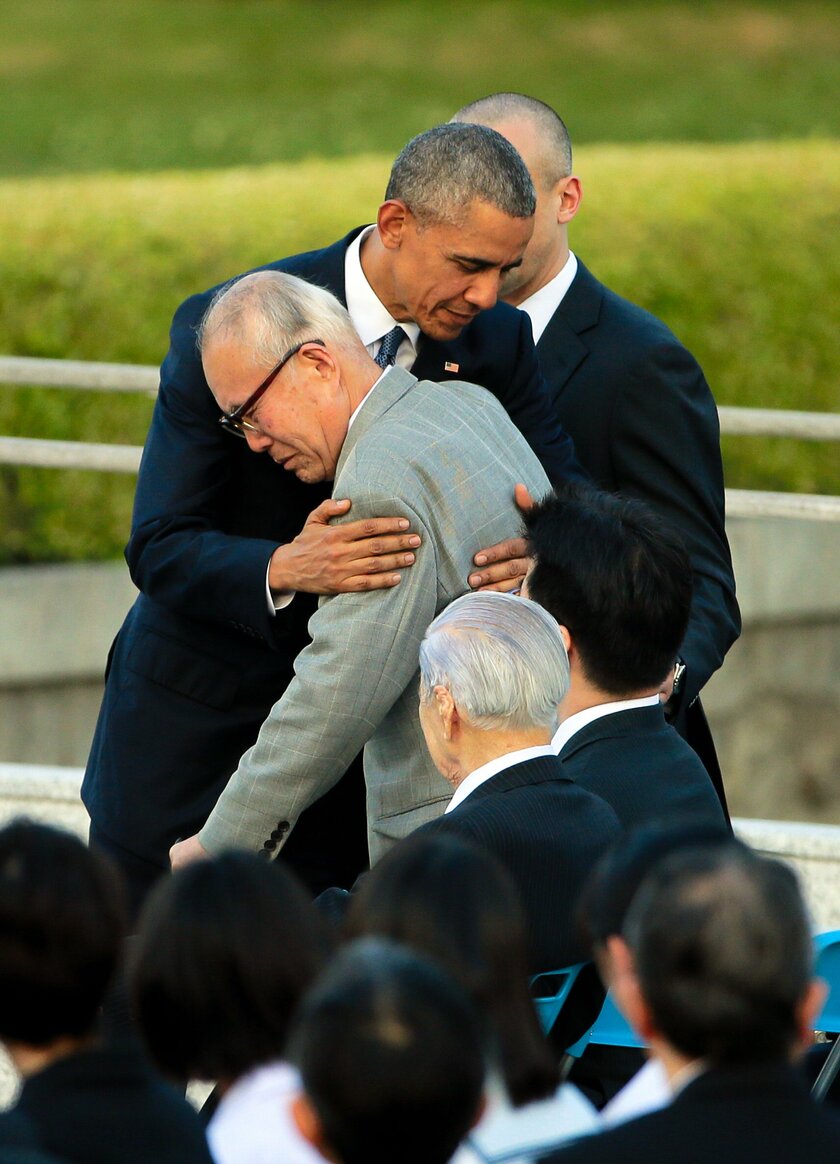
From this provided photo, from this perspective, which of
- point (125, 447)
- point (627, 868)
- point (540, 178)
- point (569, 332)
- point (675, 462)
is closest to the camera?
point (627, 868)

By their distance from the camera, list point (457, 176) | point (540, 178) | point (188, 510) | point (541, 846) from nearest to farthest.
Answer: point (541, 846) < point (457, 176) < point (188, 510) < point (540, 178)

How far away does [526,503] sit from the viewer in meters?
2.77

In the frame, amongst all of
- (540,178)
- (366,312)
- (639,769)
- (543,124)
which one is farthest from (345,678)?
(543,124)

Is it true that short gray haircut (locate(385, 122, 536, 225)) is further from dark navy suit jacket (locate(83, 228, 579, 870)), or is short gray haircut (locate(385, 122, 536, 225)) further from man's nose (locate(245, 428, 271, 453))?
man's nose (locate(245, 428, 271, 453))

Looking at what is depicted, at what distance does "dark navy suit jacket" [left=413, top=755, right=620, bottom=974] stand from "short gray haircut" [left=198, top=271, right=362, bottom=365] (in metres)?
0.75

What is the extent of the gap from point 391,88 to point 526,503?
9.62 metres

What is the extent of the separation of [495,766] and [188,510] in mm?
787

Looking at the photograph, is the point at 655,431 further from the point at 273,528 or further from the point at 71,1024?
the point at 71,1024

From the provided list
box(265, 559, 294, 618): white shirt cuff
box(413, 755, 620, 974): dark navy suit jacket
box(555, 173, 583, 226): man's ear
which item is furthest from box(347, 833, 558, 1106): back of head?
box(555, 173, 583, 226): man's ear

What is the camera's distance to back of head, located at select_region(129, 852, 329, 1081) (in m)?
1.77

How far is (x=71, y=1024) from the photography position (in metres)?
1.76

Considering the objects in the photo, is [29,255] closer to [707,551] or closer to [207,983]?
[707,551]

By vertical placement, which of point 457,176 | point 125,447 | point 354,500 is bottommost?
point 125,447

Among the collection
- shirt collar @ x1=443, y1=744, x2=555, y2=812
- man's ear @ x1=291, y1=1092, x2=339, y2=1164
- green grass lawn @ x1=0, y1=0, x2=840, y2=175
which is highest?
man's ear @ x1=291, y1=1092, x2=339, y2=1164
